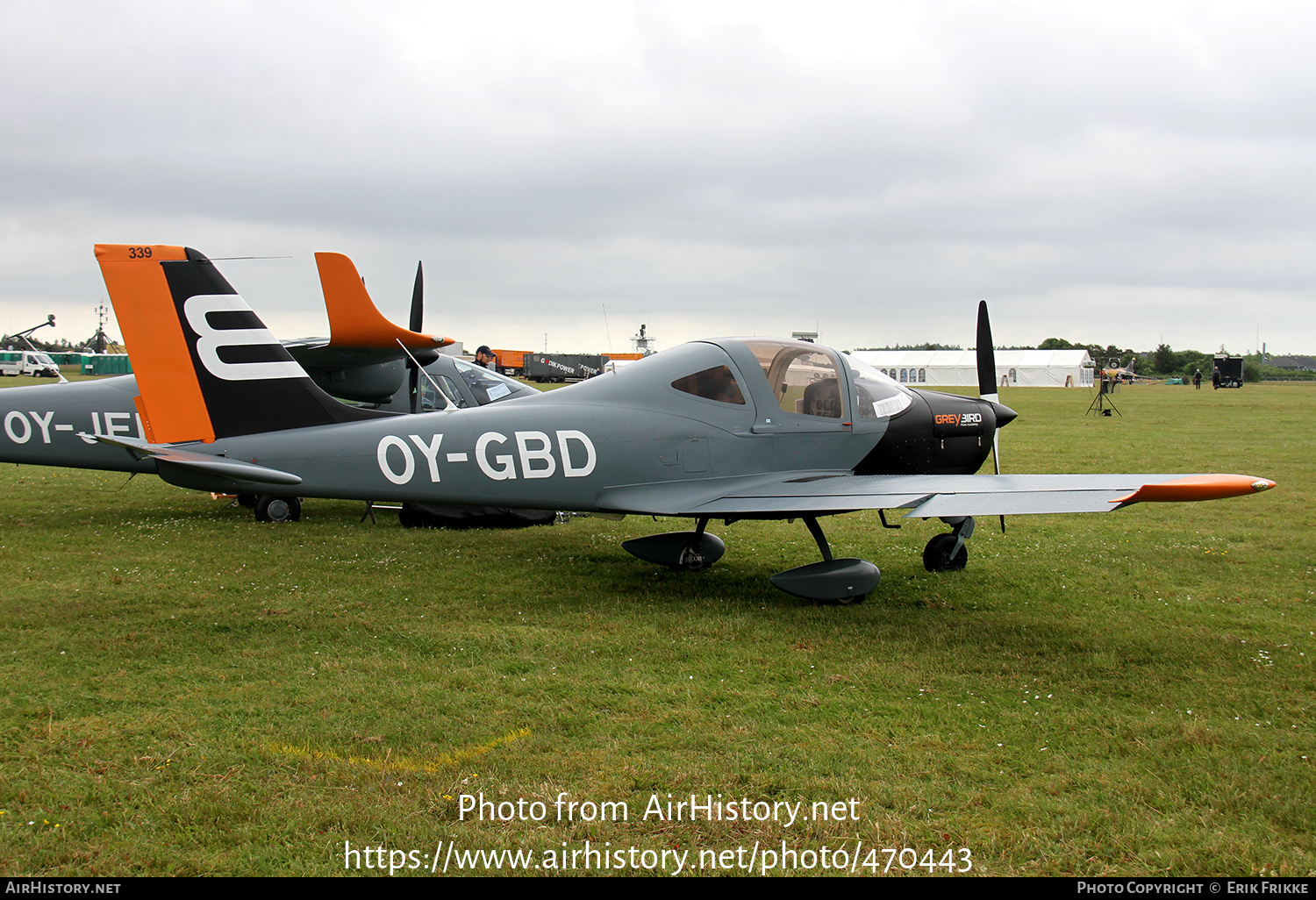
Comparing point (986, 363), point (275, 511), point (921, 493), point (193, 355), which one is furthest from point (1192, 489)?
point (275, 511)

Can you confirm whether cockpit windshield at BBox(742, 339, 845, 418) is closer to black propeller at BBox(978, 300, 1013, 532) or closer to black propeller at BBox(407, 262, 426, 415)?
black propeller at BBox(978, 300, 1013, 532)

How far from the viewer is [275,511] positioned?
11.1m

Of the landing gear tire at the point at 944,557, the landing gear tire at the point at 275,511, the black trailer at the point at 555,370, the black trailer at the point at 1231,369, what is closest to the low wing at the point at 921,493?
the landing gear tire at the point at 944,557

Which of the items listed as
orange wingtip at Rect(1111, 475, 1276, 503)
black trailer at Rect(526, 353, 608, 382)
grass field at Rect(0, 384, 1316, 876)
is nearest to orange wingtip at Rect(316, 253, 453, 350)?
grass field at Rect(0, 384, 1316, 876)

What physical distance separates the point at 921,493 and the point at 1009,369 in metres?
83.9

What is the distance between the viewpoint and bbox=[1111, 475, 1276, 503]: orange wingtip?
→ 17.0ft

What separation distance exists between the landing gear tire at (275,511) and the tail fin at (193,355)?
4.26 m

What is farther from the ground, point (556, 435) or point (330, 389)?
point (330, 389)

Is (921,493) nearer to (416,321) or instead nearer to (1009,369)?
(416,321)

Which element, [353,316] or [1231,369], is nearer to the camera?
[353,316]

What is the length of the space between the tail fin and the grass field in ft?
4.80

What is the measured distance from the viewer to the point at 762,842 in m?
3.35
